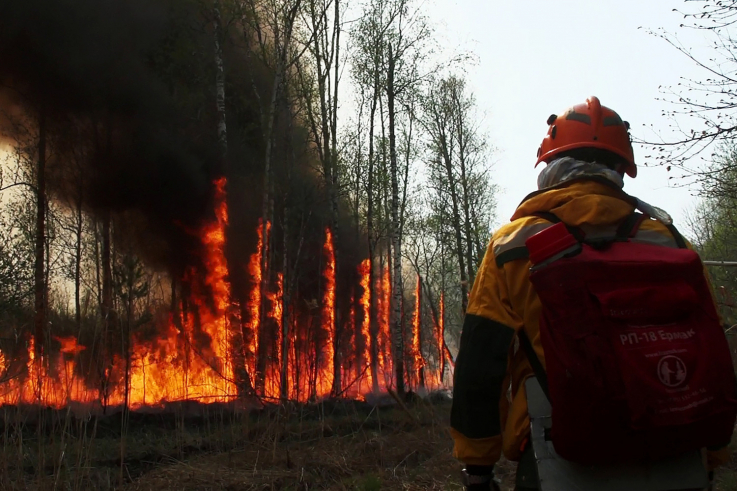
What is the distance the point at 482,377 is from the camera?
188 cm

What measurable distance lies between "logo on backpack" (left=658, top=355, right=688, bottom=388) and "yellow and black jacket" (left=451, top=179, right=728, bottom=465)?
31 centimetres

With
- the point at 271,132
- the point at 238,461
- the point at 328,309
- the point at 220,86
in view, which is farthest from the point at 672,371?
the point at 328,309

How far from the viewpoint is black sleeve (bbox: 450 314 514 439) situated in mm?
1876

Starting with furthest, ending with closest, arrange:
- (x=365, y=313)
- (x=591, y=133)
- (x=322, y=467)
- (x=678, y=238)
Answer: (x=365, y=313), (x=322, y=467), (x=591, y=133), (x=678, y=238)

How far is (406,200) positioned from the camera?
2797 cm

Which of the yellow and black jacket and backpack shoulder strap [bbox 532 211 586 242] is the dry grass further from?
backpack shoulder strap [bbox 532 211 586 242]

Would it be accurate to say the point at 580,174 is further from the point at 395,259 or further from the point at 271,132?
the point at 395,259

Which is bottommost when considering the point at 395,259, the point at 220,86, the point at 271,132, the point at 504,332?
the point at 504,332

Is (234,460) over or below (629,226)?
below

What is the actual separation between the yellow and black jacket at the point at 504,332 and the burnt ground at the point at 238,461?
Result: 3.55 m

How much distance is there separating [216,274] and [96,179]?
12.1 ft

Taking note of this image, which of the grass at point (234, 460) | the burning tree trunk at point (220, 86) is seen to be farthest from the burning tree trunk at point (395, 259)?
the grass at point (234, 460)

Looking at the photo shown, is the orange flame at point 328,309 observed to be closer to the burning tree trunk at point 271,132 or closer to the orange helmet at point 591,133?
the burning tree trunk at point 271,132

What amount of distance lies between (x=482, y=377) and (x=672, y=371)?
1.67 ft
